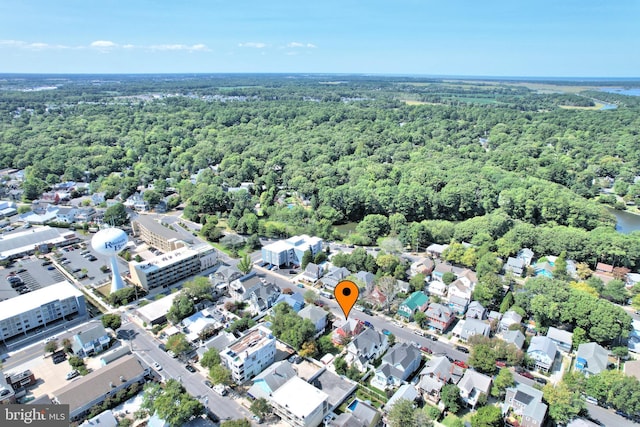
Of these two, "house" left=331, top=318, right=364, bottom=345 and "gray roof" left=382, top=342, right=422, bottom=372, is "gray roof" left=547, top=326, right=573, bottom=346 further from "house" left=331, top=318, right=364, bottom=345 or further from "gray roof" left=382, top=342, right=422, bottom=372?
"house" left=331, top=318, right=364, bottom=345

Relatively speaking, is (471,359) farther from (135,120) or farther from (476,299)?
(135,120)

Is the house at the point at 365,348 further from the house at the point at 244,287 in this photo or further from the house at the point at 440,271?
the house at the point at 440,271

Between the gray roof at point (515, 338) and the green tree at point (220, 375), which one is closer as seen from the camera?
the green tree at point (220, 375)

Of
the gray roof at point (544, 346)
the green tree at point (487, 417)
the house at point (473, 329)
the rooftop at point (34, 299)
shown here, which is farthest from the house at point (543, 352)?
the rooftop at point (34, 299)

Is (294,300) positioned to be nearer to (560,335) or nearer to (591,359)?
(560,335)

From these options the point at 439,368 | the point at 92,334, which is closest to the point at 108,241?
the point at 92,334

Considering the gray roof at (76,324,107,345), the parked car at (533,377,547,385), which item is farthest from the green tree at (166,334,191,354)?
the parked car at (533,377,547,385)
